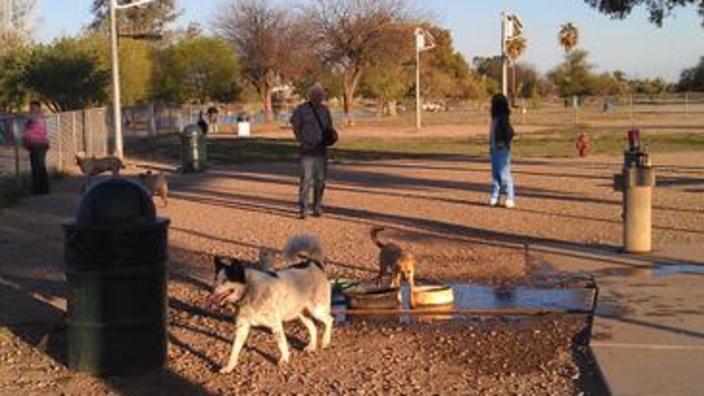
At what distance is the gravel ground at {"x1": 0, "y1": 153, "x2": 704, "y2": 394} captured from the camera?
7809 millimetres

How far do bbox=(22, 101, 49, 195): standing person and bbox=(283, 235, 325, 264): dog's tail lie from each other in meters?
14.0

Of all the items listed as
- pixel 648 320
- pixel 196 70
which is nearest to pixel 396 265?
pixel 648 320

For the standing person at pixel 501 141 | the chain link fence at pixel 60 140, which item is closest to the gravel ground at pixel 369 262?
the standing person at pixel 501 141

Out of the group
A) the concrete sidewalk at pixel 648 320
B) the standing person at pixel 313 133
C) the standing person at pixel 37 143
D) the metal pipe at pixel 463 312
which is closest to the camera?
the concrete sidewalk at pixel 648 320

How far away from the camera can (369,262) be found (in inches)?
496

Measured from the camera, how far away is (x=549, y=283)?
429 inches

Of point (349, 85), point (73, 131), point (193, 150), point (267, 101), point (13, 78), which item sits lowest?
point (193, 150)

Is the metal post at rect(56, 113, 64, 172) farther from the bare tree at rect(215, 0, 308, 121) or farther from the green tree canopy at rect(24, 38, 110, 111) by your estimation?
the bare tree at rect(215, 0, 308, 121)

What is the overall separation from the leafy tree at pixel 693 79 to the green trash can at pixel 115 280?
10764 cm

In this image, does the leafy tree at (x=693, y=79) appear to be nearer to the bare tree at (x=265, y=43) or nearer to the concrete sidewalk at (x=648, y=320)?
the bare tree at (x=265, y=43)

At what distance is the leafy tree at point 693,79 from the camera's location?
113m

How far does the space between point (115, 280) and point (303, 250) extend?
1.51 meters

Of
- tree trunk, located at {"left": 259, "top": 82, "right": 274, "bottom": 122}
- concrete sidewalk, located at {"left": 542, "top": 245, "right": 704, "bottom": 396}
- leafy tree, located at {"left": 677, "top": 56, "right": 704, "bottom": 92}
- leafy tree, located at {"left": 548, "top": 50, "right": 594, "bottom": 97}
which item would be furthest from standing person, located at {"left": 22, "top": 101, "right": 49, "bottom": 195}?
leafy tree, located at {"left": 548, "top": 50, "right": 594, "bottom": 97}

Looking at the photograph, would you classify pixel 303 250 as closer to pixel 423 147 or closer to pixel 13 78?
pixel 423 147
